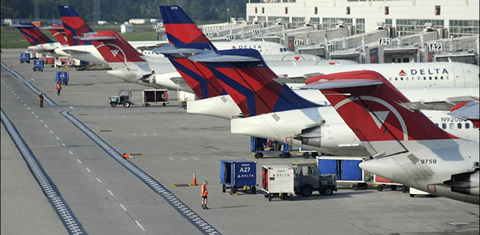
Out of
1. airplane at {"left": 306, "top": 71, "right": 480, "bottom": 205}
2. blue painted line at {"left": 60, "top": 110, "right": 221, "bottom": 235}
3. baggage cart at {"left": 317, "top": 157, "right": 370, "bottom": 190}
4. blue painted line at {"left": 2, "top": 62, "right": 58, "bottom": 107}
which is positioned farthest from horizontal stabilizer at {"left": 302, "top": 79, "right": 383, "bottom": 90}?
blue painted line at {"left": 2, "top": 62, "right": 58, "bottom": 107}

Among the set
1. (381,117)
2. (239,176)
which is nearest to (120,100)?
(239,176)

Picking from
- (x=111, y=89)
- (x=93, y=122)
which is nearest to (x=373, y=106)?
(x=93, y=122)

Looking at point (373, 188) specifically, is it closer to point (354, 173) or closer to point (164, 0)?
point (354, 173)

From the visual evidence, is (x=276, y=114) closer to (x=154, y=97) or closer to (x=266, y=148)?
(x=266, y=148)

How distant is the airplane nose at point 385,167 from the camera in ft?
83.8

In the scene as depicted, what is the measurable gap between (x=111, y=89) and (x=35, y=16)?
3558 inches

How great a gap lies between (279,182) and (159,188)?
7030 millimetres

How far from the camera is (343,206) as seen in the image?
1391 inches

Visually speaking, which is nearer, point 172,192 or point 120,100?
point 172,192

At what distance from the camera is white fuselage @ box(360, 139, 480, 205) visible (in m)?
24.2

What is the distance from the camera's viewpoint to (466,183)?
24.1m

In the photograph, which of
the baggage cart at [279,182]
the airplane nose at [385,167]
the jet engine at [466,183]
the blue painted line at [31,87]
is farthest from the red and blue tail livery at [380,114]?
the blue painted line at [31,87]

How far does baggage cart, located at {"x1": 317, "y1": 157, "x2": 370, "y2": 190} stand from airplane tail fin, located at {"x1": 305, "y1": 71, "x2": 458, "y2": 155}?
1388 cm

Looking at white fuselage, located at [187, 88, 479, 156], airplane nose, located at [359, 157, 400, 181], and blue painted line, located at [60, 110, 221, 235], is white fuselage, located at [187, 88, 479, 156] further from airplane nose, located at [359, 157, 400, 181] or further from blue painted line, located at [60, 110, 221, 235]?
airplane nose, located at [359, 157, 400, 181]
